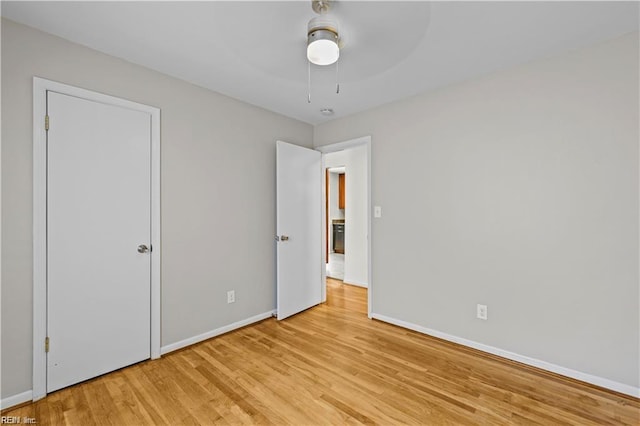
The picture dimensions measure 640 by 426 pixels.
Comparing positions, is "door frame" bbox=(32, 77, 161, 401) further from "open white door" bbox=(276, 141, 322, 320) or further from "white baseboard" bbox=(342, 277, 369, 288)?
"white baseboard" bbox=(342, 277, 369, 288)

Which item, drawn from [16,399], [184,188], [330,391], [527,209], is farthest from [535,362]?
[16,399]

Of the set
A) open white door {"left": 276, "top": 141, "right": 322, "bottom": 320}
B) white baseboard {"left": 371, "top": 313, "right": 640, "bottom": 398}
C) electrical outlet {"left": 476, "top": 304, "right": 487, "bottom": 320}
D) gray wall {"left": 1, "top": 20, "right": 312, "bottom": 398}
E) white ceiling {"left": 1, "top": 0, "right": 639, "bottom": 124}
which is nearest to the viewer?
white ceiling {"left": 1, "top": 0, "right": 639, "bottom": 124}

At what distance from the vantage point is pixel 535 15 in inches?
69.9

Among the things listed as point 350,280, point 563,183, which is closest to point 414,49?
point 563,183

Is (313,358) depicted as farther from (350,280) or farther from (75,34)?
(75,34)

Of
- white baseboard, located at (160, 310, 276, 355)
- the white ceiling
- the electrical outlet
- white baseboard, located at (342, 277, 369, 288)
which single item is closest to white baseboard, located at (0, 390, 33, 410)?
white baseboard, located at (160, 310, 276, 355)

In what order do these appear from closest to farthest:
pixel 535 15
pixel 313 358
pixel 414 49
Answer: pixel 535 15, pixel 414 49, pixel 313 358

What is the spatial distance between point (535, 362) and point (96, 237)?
3.53 meters

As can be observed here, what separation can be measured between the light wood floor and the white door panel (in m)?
0.21

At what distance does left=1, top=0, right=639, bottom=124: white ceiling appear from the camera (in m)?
1.71

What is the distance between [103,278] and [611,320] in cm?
368

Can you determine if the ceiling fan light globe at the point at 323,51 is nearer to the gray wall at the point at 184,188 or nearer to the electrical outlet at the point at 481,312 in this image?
the gray wall at the point at 184,188

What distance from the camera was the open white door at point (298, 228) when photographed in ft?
10.9

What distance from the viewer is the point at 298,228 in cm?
355
